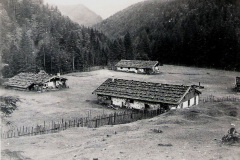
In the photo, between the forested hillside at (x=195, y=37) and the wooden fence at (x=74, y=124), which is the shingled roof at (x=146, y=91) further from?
the forested hillside at (x=195, y=37)

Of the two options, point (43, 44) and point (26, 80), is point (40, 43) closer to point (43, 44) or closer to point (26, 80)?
point (43, 44)

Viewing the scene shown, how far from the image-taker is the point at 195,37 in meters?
97.8

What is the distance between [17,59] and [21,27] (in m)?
38.2

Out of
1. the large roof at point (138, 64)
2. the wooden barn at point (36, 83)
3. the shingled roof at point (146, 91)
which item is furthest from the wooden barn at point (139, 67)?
the shingled roof at point (146, 91)

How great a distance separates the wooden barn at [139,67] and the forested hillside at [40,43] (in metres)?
12.5

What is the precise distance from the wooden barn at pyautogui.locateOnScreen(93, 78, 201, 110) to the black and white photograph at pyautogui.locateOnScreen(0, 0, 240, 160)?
13 centimetres

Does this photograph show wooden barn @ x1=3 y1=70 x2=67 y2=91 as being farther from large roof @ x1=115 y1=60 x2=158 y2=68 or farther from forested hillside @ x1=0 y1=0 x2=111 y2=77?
large roof @ x1=115 y1=60 x2=158 y2=68

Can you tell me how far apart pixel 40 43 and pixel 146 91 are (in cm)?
6656

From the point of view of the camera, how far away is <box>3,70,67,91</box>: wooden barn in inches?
2025

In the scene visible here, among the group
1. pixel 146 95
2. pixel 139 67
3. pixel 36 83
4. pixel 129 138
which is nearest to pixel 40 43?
pixel 139 67

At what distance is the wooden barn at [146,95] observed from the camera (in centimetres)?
3497

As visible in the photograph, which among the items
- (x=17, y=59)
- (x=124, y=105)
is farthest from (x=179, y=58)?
(x=124, y=105)

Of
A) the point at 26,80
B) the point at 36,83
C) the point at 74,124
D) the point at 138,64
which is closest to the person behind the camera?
the point at 74,124

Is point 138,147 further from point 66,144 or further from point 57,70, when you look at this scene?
point 57,70
